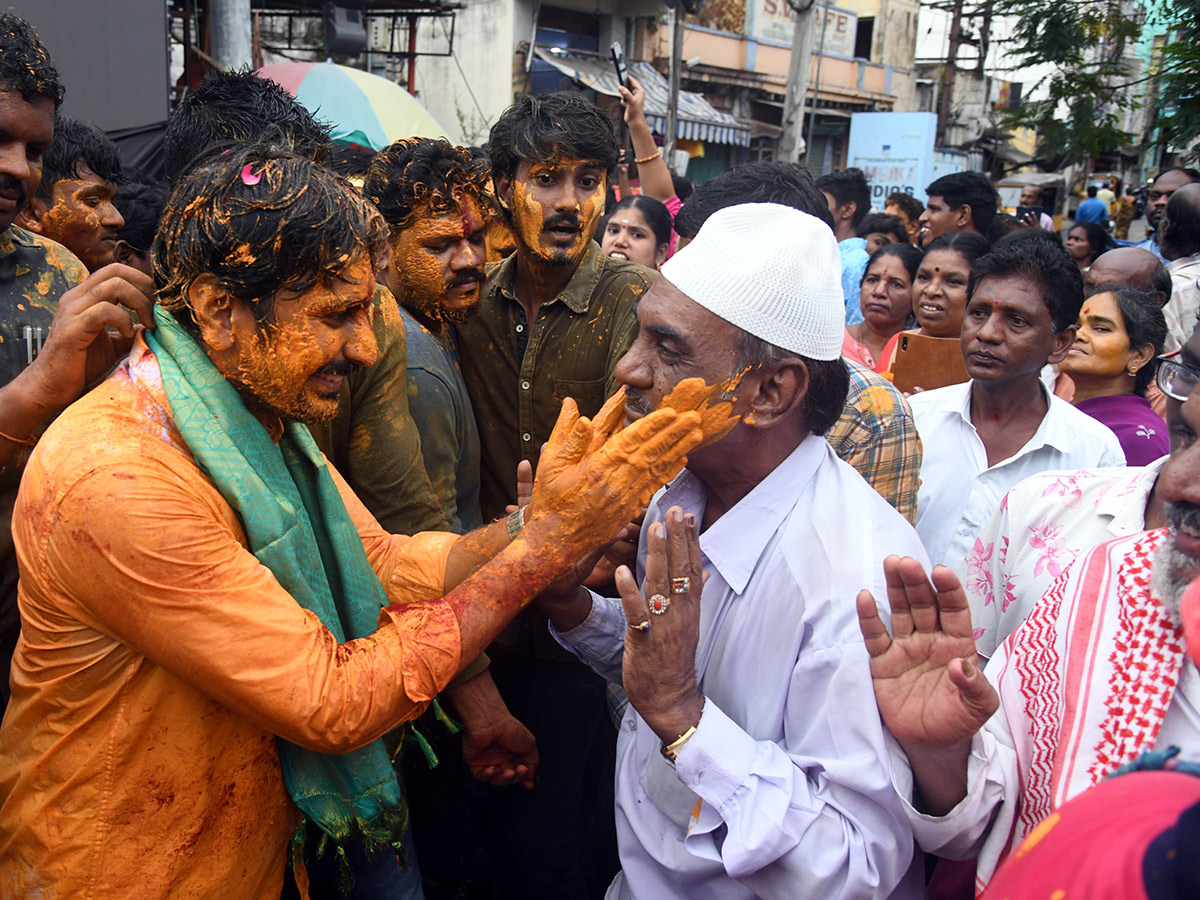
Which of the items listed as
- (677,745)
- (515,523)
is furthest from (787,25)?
(677,745)

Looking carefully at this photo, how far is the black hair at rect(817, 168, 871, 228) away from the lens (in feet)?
25.9

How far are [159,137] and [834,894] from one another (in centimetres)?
877

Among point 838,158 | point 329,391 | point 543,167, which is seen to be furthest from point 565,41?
point 329,391

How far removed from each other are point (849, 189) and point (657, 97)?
14.5m

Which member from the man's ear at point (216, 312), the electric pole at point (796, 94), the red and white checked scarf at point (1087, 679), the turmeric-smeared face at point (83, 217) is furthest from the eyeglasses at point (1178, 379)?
the electric pole at point (796, 94)

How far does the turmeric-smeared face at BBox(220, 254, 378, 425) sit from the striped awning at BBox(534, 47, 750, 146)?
18.2 meters

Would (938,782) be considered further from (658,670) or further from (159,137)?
(159,137)

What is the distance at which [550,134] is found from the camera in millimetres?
3271

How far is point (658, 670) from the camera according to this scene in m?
1.72

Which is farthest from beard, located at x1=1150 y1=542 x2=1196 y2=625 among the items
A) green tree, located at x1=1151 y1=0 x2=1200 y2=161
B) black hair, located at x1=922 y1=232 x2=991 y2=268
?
green tree, located at x1=1151 y1=0 x2=1200 y2=161

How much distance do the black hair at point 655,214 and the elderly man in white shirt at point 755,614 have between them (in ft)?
12.3

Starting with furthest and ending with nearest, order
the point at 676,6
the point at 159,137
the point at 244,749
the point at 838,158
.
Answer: the point at 838,158, the point at 676,6, the point at 159,137, the point at 244,749

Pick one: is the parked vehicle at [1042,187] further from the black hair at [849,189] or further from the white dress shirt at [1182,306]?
the white dress shirt at [1182,306]

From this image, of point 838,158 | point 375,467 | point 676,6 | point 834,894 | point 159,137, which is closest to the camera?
point 834,894
